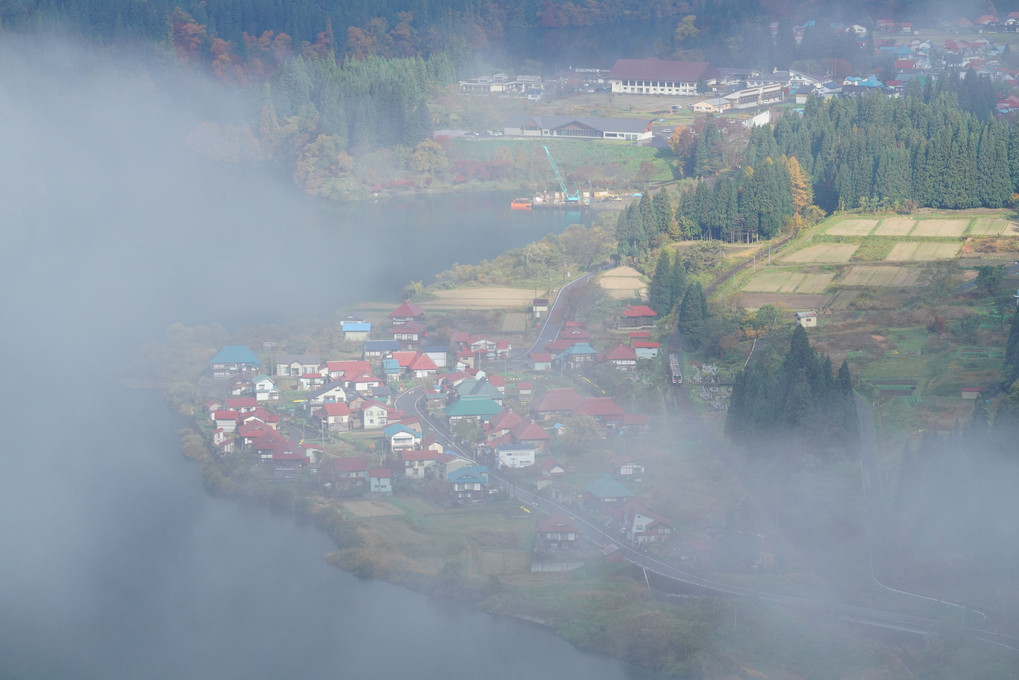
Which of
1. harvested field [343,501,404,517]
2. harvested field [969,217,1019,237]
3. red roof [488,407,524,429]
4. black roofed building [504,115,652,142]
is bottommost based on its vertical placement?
black roofed building [504,115,652,142]

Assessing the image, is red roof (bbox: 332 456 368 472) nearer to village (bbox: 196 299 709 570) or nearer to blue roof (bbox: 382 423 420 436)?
village (bbox: 196 299 709 570)

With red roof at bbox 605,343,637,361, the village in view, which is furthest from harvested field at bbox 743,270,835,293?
red roof at bbox 605,343,637,361

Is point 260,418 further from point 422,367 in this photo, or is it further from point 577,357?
point 577,357

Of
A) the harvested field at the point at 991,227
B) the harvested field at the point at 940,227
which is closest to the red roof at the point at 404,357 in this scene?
the harvested field at the point at 940,227

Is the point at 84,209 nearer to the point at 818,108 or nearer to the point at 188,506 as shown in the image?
the point at 818,108

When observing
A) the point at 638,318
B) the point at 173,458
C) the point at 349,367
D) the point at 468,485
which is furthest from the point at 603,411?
the point at 173,458

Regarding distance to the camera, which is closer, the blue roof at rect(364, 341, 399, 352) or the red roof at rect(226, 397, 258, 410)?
the red roof at rect(226, 397, 258, 410)

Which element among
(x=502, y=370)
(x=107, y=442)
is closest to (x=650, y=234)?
(x=502, y=370)
